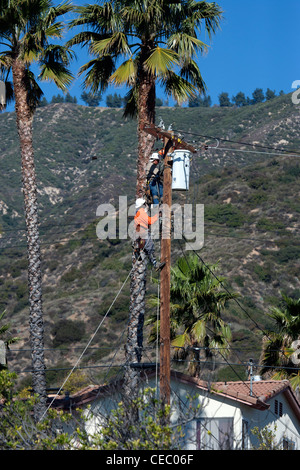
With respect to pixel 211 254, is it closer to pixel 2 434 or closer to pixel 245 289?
pixel 245 289

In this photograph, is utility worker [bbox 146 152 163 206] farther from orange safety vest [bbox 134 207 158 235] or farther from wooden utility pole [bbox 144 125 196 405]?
wooden utility pole [bbox 144 125 196 405]

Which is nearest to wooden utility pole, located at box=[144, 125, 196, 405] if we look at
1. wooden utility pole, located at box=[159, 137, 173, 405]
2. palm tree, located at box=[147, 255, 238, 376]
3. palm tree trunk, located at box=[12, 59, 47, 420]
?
wooden utility pole, located at box=[159, 137, 173, 405]

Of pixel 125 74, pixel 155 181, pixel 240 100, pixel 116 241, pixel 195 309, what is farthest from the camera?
pixel 240 100

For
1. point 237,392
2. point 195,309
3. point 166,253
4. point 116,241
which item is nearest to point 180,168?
point 166,253

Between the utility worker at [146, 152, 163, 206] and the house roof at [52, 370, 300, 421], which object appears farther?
the house roof at [52, 370, 300, 421]

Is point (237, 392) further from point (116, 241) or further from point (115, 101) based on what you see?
point (115, 101)

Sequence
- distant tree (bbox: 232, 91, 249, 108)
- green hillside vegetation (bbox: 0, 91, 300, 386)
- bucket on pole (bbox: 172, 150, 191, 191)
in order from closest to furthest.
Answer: bucket on pole (bbox: 172, 150, 191, 191), green hillside vegetation (bbox: 0, 91, 300, 386), distant tree (bbox: 232, 91, 249, 108)

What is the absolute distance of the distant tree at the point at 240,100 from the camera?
504 feet

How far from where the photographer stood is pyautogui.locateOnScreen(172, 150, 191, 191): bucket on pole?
58.7 ft

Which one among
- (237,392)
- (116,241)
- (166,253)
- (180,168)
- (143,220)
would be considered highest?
(116,241)

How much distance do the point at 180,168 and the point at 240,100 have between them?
139521mm

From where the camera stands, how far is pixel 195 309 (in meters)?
26.7

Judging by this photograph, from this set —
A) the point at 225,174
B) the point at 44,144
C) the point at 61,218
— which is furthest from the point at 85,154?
the point at 225,174

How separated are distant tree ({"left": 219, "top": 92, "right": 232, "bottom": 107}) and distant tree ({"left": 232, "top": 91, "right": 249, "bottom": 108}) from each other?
1116 millimetres
